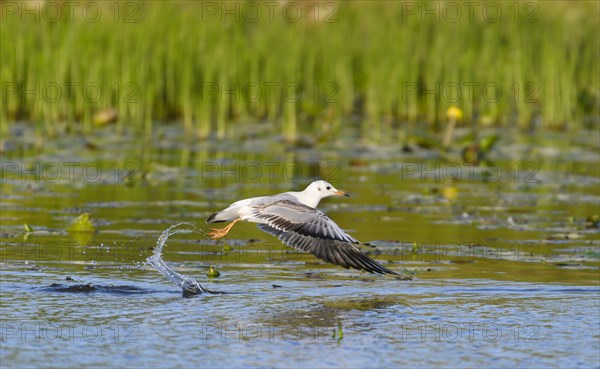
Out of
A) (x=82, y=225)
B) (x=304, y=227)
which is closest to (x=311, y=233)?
(x=304, y=227)

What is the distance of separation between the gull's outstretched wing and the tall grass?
8.59 meters

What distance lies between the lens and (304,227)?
29.0 feet

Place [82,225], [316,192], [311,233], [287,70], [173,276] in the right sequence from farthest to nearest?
1. [287,70]
2. [82,225]
3. [316,192]
4. [173,276]
5. [311,233]

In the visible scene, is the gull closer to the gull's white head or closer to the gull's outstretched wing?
the gull's outstretched wing

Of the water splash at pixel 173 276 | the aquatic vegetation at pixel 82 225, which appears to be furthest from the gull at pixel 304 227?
the aquatic vegetation at pixel 82 225

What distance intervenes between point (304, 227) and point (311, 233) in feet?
0.36

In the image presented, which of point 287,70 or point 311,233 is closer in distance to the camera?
point 311,233

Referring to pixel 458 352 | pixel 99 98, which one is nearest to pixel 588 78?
pixel 99 98

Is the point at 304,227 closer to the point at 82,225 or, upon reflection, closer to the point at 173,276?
the point at 173,276

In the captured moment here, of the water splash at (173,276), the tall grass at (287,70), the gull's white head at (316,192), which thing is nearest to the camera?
the water splash at (173,276)

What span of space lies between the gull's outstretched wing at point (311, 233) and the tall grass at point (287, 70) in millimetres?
8585

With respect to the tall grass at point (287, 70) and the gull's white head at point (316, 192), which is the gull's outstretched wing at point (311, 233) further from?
the tall grass at point (287, 70)

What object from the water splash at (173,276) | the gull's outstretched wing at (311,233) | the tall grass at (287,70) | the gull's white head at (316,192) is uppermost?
the tall grass at (287,70)

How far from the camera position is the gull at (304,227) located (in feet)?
28.7
